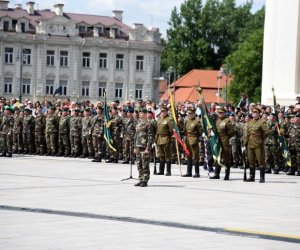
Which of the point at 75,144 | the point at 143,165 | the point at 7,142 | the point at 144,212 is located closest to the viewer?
the point at 144,212

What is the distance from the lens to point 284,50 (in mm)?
33938

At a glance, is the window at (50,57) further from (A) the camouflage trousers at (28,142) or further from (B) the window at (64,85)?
(A) the camouflage trousers at (28,142)

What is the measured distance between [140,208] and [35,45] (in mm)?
84041

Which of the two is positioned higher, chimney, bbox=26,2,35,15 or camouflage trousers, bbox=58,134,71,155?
chimney, bbox=26,2,35,15

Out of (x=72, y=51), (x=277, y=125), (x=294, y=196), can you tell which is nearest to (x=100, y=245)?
(x=294, y=196)

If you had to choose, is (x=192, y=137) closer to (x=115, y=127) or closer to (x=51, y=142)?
(x=115, y=127)

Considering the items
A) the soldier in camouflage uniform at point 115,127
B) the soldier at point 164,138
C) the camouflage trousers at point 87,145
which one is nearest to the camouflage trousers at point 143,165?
the soldier at point 164,138

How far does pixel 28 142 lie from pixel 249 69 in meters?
62.2

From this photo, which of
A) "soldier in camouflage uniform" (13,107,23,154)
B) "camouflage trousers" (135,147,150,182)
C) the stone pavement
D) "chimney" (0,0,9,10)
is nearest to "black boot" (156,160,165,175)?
the stone pavement

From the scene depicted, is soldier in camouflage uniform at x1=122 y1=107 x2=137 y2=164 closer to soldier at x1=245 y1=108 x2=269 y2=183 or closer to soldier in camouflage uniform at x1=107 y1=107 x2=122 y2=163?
soldier in camouflage uniform at x1=107 y1=107 x2=122 y2=163

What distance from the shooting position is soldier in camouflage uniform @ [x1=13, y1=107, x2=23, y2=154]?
31828 millimetres

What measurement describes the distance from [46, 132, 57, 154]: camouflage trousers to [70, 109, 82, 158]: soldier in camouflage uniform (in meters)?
0.80

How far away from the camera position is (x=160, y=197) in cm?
1734

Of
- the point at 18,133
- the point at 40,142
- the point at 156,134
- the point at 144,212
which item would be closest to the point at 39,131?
the point at 40,142
